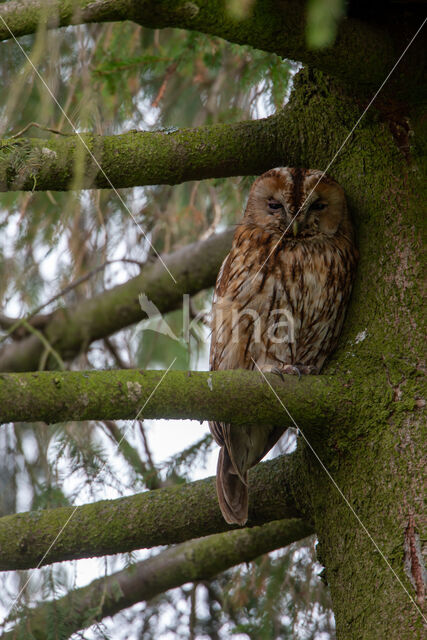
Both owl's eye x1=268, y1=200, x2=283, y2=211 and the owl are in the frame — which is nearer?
the owl

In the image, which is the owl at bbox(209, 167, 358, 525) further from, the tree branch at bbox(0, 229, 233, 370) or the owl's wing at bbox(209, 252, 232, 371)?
the tree branch at bbox(0, 229, 233, 370)

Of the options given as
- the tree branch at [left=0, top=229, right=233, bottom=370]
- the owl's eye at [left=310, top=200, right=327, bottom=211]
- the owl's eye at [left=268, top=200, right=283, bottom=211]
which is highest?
the tree branch at [left=0, top=229, right=233, bottom=370]

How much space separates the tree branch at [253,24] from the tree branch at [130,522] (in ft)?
3.83

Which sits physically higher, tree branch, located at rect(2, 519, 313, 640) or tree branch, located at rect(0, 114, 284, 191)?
tree branch, located at rect(0, 114, 284, 191)

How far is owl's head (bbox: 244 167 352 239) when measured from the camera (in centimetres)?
241

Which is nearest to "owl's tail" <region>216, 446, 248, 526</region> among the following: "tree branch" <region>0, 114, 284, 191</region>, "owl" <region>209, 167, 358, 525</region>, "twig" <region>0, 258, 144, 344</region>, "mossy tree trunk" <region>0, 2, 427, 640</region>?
"owl" <region>209, 167, 358, 525</region>

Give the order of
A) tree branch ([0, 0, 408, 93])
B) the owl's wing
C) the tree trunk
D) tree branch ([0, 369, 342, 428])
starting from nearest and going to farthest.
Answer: tree branch ([0, 369, 342, 428]) → tree branch ([0, 0, 408, 93]) → the tree trunk → the owl's wing

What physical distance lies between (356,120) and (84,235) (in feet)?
5.34

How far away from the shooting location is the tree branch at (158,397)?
4.96 ft

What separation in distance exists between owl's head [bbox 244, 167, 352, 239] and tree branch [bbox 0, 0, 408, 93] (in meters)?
0.52

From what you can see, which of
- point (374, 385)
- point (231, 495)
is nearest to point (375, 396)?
point (374, 385)

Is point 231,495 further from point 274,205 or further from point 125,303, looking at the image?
point 125,303

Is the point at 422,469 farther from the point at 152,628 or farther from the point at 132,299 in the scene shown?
the point at 132,299

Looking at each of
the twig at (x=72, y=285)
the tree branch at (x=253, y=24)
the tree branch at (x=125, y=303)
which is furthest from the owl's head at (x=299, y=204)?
the twig at (x=72, y=285)
